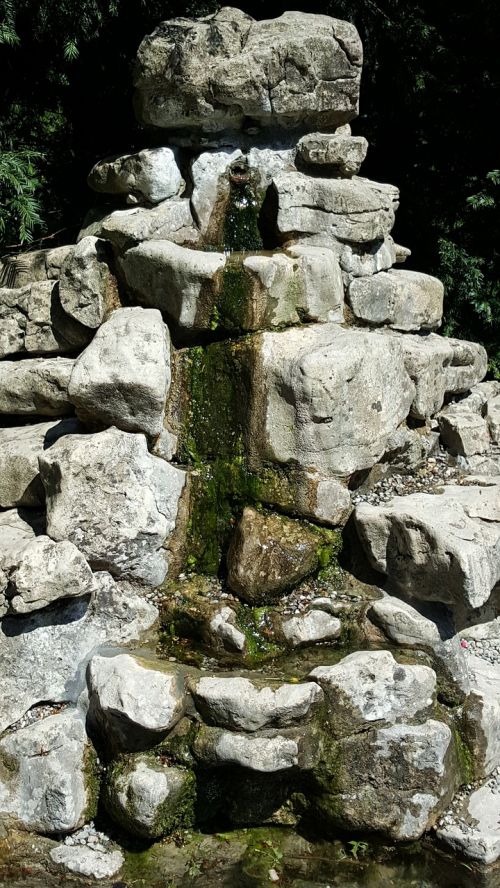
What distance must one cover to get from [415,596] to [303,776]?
102 centimetres

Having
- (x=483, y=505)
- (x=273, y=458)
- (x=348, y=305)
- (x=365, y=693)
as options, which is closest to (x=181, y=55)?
(x=348, y=305)

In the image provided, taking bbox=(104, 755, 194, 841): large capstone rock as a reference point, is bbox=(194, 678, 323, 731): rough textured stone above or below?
above

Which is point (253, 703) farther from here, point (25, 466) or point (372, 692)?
point (25, 466)

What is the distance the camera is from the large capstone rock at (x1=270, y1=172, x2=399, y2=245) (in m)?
5.10

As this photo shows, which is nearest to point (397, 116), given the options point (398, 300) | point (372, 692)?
point (398, 300)

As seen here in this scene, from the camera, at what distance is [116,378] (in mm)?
4496

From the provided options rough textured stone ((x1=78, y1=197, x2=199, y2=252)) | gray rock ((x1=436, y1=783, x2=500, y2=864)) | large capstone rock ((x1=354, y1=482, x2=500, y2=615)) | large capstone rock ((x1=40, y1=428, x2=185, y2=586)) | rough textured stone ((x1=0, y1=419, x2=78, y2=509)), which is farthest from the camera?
rough textured stone ((x1=78, y1=197, x2=199, y2=252))

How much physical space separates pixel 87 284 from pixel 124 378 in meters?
0.86

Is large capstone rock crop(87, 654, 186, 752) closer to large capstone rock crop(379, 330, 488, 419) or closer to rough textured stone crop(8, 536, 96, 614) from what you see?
rough textured stone crop(8, 536, 96, 614)

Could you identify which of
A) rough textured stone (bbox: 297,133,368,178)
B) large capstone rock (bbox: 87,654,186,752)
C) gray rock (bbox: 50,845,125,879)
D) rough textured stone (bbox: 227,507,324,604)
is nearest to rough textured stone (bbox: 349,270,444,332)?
rough textured stone (bbox: 297,133,368,178)

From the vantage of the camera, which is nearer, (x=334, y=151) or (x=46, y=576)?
(x=46, y=576)

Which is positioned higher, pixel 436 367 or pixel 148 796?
pixel 436 367

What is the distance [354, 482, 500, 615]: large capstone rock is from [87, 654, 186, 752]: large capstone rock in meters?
1.18

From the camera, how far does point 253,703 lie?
12.9ft
